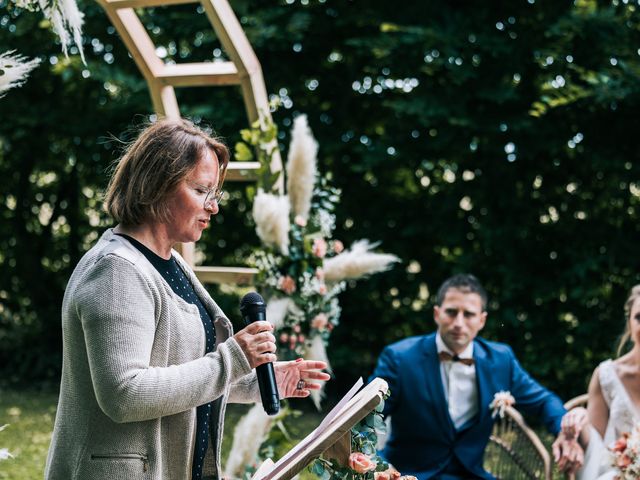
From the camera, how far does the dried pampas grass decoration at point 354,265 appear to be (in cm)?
444

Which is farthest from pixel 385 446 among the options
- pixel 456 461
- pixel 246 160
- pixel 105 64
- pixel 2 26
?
pixel 2 26

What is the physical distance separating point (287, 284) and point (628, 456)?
1955 mm

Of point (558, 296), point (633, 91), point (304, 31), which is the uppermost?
point (304, 31)

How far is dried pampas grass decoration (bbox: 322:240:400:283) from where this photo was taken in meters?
4.44

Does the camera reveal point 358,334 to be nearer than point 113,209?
No

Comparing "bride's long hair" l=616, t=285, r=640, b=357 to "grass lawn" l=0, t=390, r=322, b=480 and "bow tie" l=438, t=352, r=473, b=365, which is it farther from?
"grass lawn" l=0, t=390, r=322, b=480

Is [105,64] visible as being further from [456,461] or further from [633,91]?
[456,461]

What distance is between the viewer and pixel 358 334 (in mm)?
9188

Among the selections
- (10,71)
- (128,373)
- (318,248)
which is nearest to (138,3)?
(318,248)

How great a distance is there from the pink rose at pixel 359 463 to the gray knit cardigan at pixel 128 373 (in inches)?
14.6

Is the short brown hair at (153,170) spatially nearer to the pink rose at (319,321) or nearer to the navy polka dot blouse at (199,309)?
the navy polka dot blouse at (199,309)

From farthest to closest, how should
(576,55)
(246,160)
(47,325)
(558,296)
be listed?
1. (47,325)
2. (558,296)
3. (576,55)
4. (246,160)

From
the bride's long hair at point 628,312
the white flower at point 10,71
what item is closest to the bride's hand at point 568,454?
the bride's long hair at point 628,312

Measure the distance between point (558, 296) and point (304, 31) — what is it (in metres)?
3.36
